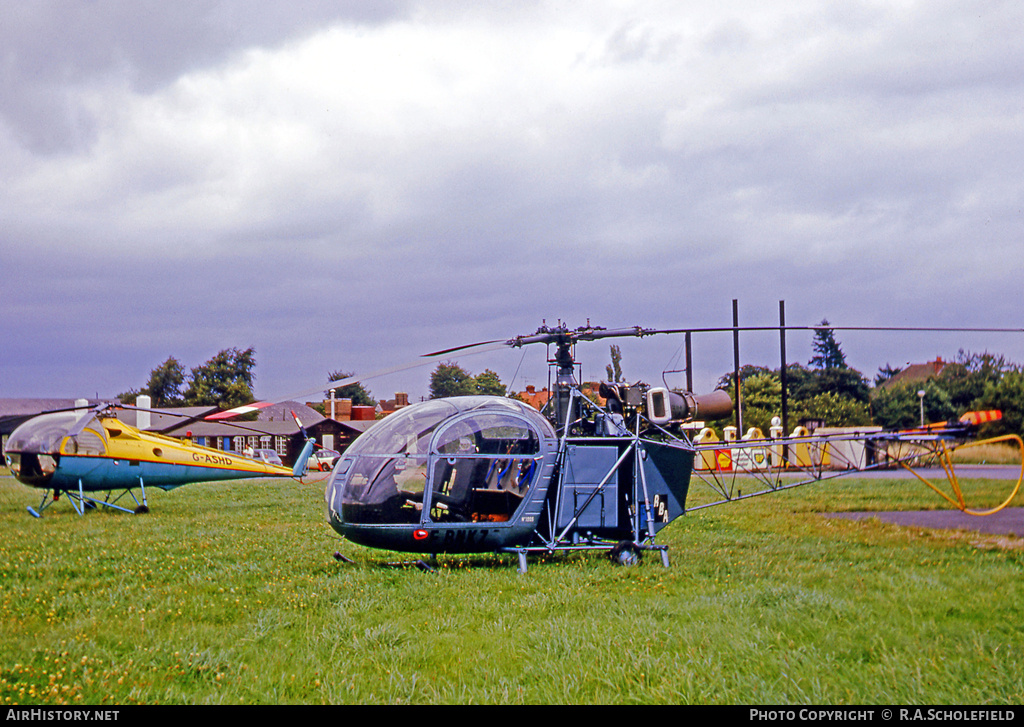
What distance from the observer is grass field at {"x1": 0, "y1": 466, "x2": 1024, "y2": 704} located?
5.02m

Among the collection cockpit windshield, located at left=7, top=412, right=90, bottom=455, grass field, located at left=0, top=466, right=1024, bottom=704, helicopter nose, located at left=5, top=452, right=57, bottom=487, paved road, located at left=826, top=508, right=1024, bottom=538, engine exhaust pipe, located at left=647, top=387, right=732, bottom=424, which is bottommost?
paved road, located at left=826, top=508, right=1024, bottom=538

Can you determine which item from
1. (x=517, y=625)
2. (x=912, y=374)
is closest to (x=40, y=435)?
(x=517, y=625)

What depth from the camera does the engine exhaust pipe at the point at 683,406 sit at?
34.3 feet

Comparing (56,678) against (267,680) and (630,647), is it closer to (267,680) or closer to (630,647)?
(267,680)

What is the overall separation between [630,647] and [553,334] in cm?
497

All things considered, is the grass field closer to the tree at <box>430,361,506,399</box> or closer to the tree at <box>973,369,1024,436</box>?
the tree at <box>973,369,1024,436</box>

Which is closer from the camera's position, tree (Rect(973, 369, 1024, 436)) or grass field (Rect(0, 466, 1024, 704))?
grass field (Rect(0, 466, 1024, 704))

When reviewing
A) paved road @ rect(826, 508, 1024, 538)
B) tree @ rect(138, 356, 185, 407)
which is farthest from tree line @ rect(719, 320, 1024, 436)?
tree @ rect(138, 356, 185, 407)

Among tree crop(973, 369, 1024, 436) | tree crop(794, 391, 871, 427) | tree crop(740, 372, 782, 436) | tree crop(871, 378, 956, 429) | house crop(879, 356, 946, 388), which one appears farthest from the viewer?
house crop(879, 356, 946, 388)

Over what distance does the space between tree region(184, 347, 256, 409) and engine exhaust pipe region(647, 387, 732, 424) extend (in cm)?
5804

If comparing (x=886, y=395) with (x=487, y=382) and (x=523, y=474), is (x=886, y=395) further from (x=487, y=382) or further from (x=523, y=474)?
(x=523, y=474)

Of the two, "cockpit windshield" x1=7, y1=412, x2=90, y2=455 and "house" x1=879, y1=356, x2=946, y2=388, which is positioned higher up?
"house" x1=879, y1=356, x2=946, y2=388

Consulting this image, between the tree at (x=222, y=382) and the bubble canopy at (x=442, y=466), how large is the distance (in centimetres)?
5811

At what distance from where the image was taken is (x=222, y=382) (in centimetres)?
6619
